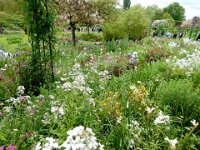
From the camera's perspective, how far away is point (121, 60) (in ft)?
26.4

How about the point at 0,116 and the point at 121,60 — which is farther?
the point at 121,60

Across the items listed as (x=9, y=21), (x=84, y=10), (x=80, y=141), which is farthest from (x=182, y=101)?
(x=9, y=21)

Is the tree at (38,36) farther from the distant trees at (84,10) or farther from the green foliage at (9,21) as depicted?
the green foliage at (9,21)

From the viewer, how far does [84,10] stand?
1495 centimetres

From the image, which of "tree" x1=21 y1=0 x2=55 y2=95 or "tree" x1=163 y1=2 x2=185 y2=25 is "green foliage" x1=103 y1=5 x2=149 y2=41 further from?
"tree" x1=163 y1=2 x2=185 y2=25

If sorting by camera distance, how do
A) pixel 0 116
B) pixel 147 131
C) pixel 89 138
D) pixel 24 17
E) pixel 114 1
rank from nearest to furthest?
pixel 89 138
pixel 147 131
pixel 0 116
pixel 24 17
pixel 114 1

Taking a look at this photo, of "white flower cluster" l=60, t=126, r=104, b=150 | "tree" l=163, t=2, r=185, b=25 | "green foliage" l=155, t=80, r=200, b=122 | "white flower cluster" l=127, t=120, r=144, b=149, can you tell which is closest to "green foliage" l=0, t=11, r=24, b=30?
"green foliage" l=155, t=80, r=200, b=122

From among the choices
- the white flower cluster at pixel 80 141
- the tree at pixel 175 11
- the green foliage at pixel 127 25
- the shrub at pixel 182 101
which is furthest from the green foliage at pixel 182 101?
the tree at pixel 175 11

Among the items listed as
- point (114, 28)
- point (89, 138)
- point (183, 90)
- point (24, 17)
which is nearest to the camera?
point (89, 138)

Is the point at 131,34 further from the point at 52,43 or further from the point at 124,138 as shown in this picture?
the point at 124,138

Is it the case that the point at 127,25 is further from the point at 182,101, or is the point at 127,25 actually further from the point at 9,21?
the point at 9,21

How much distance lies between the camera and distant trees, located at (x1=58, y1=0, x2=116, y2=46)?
1473cm

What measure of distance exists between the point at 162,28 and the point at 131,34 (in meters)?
2.34

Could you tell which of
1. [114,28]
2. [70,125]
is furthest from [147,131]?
[114,28]
